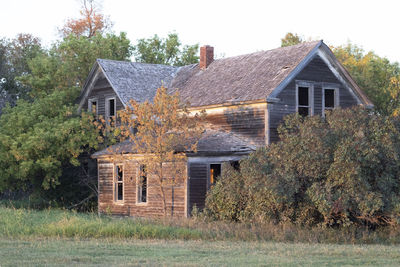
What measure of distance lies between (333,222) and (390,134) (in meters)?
3.24

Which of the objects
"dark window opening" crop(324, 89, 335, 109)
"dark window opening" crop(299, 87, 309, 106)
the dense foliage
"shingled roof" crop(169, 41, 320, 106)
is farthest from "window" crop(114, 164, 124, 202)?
"dark window opening" crop(324, 89, 335, 109)

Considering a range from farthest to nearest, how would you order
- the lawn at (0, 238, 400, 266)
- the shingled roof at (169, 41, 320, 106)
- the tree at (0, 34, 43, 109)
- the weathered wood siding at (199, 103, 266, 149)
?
1. the tree at (0, 34, 43, 109)
2. the shingled roof at (169, 41, 320, 106)
3. the weathered wood siding at (199, 103, 266, 149)
4. the lawn at (0, 238, 400, 266)

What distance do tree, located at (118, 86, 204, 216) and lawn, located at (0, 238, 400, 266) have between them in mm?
7732

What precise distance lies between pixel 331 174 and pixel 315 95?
9.98 m

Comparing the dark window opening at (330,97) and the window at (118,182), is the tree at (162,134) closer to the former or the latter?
the window at (118,182)

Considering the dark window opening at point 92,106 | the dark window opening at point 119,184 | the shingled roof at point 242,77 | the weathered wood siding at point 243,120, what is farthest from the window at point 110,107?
the weathered wood siding at point 243,120

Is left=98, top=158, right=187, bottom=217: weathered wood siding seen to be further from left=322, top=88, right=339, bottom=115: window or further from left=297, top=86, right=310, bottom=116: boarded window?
left=322, top=88, right=339, bottom=115: window

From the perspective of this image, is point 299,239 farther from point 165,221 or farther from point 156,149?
point 156,149

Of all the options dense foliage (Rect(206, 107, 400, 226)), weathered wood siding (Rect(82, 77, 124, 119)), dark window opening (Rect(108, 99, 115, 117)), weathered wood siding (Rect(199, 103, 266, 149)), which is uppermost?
weathered wood siding (Rect(82, 77, 124, 119))

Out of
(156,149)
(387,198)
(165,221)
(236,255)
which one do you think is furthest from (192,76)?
(236,255)

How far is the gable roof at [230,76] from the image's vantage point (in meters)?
27.8

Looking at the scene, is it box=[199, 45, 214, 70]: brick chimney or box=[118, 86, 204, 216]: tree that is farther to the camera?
box=[199, 45, 214, 70]: brick chimney

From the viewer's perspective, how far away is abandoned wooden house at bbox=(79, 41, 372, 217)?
26250 millimetres

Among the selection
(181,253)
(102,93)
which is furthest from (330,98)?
(181,253)
